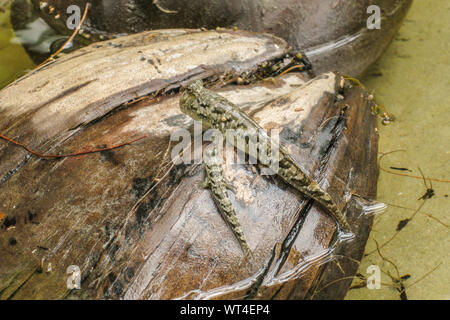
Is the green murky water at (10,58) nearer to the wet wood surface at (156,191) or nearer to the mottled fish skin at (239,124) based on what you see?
the wet wood surface at (156,191)

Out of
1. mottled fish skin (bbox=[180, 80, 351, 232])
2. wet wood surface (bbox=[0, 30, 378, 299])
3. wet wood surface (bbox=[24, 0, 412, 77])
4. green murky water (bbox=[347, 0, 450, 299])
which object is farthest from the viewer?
wet wood surface (bbox=[24, 0, 412, 77])

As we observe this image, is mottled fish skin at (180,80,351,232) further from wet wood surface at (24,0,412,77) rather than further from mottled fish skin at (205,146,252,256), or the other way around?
wet wood surface at (24,0,412,77)

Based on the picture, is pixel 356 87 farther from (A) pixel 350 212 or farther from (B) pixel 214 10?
(B) pixel 214 10

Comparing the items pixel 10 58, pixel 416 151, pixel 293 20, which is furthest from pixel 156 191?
pixel 10 58

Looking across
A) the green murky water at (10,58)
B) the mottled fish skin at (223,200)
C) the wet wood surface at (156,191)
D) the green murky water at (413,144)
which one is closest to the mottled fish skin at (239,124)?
the wet wood surface at (156,191)

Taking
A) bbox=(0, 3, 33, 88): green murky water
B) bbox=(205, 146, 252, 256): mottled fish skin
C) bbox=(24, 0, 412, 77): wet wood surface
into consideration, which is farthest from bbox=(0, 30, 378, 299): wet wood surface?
bbox=(0, 3, 33, 88): green murky water

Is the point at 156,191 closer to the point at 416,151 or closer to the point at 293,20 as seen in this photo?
the point at 293,20

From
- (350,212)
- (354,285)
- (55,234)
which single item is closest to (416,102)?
(350,212)
